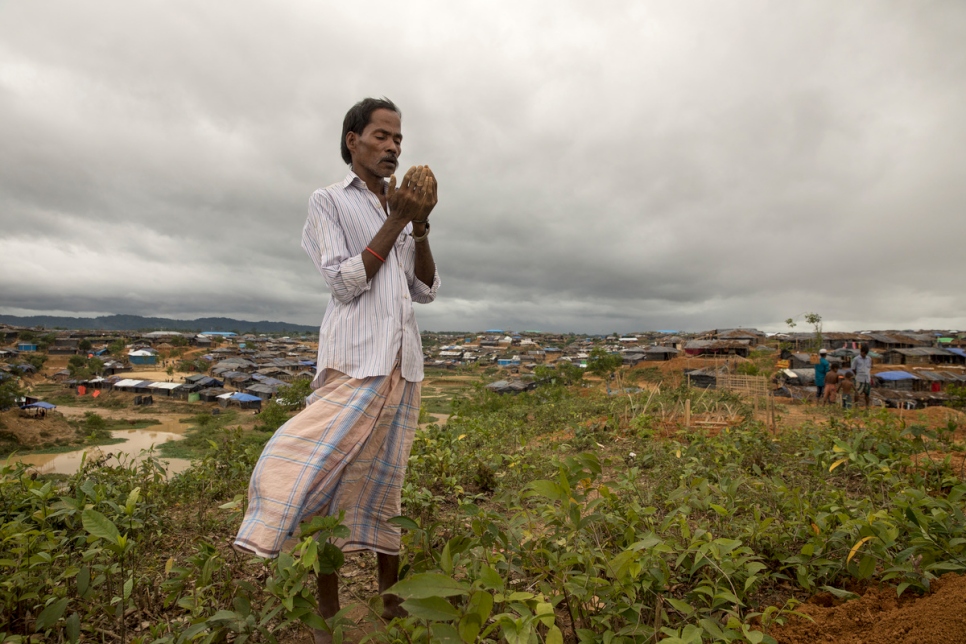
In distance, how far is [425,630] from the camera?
111 centimetres

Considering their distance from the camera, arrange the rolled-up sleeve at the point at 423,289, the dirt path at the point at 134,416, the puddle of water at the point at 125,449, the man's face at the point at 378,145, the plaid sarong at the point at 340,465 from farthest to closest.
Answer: the dirt path at the point at 134,416 → the puddle of water at the point at 125,449 → the rolled-up sleeve at the point at 423,289 → the man's face at the point at 378,145 → the plaid sarong at the point at 340,465

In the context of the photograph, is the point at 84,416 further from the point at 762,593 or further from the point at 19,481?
the point at 762,593

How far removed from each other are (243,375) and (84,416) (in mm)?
16125

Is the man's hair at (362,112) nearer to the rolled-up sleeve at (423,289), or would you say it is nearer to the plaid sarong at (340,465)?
the rolled-up sleeve at (423,289)

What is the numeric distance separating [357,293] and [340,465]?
1.67 ft

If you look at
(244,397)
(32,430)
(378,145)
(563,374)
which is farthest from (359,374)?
(244,397)

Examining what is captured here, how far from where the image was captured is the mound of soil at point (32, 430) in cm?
2283

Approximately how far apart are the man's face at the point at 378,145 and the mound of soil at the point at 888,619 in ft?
6.03

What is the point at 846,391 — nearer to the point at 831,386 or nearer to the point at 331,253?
the point at 831,386

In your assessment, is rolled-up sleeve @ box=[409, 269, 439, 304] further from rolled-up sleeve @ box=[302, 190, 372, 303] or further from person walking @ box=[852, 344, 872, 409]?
person walking @ box=[852, 344, 872, 409]

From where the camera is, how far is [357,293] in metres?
1.46

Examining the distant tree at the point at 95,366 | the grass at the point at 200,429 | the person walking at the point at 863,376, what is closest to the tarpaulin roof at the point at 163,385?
the grass at the point at 200,429

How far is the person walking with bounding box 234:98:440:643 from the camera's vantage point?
1.29 m

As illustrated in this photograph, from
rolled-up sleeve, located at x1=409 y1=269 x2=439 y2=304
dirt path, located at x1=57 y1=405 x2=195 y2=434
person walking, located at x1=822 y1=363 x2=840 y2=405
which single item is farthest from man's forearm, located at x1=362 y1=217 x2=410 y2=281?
Answer: dirt path, located at x1=57 y1=405 x2=195 y2=434
